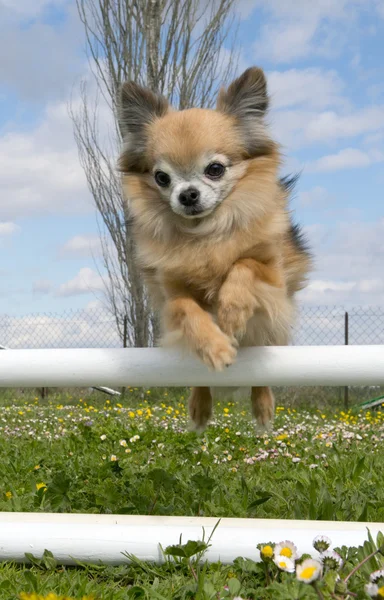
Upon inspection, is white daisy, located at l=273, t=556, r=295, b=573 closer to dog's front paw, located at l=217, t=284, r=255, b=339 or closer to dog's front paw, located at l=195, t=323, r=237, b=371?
dog's front paw, located at l=195, t=323, r=237, b=371

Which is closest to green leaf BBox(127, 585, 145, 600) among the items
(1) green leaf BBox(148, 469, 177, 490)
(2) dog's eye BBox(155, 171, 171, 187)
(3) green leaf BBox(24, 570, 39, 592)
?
(3) green leaf BBox(24, 570, 39, 592)

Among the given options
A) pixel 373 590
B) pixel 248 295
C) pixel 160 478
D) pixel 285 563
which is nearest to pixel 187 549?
pixel 285 563

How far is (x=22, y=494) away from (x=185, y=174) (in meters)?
1.97

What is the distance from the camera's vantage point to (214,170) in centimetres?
317

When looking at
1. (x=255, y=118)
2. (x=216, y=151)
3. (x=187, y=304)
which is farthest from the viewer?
(x=255, y=118)

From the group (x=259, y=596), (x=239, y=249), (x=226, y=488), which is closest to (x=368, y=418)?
(x=226, y=488)

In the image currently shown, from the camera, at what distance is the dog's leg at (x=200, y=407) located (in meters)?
3.54

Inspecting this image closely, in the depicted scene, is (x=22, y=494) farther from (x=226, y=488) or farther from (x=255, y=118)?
(x=255, y=118)

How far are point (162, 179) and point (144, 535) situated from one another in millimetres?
1648

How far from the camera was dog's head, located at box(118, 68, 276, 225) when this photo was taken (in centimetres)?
311

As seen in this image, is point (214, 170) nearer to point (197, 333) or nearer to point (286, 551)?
point (197, 333)

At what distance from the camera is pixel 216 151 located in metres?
3.15

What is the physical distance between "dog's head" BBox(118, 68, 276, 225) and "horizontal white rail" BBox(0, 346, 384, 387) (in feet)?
2.85

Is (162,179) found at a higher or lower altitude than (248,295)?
higher
